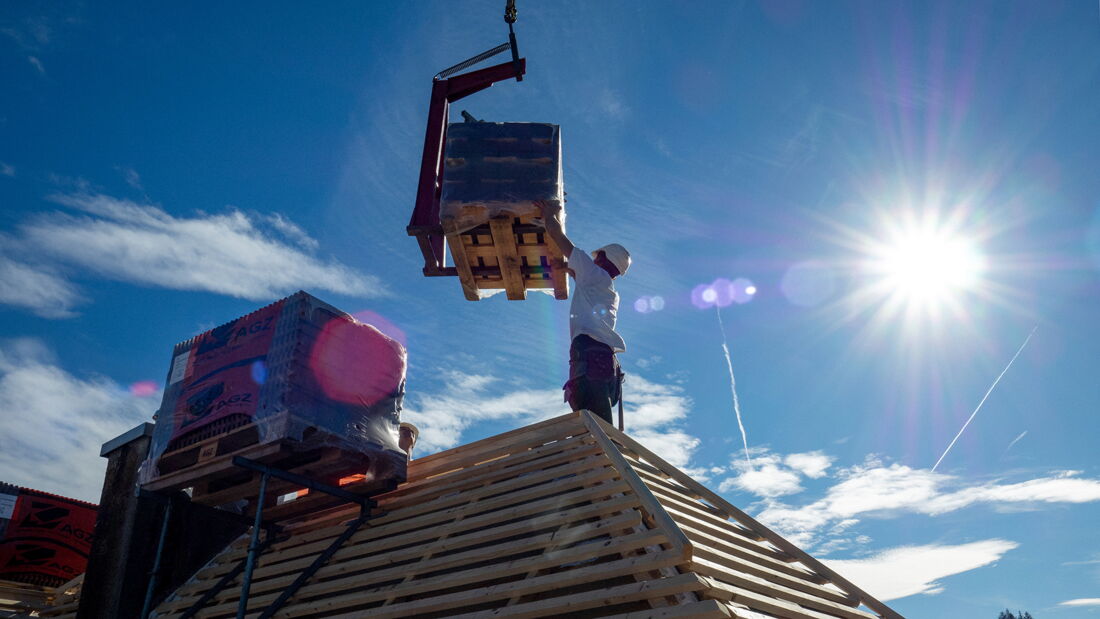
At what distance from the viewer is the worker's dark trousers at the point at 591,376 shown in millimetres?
7242

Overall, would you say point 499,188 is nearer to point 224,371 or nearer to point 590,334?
point 590,334

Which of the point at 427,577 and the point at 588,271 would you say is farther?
the point at 588,271

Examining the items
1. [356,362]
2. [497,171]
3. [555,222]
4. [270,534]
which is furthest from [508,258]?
[270,534]

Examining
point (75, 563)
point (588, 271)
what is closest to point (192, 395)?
point (588, 271)

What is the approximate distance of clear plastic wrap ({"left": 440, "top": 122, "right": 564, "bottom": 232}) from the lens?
6.94 metres

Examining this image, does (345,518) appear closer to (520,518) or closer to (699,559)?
(520,518)

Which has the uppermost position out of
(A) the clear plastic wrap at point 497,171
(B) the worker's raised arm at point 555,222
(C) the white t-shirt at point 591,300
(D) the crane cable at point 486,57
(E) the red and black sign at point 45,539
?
(D) the crane cable at point 486,57

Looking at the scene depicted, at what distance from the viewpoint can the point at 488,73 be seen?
9.96 metres

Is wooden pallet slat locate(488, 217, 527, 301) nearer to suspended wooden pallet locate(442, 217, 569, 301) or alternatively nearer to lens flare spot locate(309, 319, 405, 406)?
suspended wooden pallet locate(442, 217, 569, 301)

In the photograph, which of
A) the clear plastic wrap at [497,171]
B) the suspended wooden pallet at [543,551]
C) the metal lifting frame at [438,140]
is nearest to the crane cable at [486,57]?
the metal lifting frame at [438,140]

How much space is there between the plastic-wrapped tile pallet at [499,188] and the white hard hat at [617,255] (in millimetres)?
572

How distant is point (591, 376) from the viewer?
723 centimetres

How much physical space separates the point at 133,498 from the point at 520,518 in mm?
4433

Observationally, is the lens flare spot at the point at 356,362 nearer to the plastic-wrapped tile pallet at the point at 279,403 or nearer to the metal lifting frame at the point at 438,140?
the plastic-wrapped tile pallet at the point at 279,403
